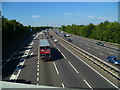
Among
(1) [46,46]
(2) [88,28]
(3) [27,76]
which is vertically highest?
(2) [88,28]

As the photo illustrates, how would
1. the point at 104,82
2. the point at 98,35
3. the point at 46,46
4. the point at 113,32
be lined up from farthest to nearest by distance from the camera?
1. the point at 98,35
2. the point at 113,32
3. the point at 46,46
4. the point at 104,82

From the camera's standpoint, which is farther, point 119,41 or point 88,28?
point 88,28

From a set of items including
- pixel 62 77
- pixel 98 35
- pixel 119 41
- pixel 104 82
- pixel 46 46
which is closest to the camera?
pixel 104 82

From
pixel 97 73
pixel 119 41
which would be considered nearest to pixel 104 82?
pixel 97 73

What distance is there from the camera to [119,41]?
2394 inches

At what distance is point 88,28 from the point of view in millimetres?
97125

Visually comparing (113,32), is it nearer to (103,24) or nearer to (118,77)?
(103,24)

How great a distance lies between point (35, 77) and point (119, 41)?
51429mm

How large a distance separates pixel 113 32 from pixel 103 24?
1668cm

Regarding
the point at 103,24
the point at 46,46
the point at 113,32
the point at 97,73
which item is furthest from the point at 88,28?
the point at 97,73

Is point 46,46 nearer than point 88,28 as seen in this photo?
Yes

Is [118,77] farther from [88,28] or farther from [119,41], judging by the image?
[88,28]

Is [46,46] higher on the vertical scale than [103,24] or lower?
lower

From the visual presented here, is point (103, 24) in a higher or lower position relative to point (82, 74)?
higher
